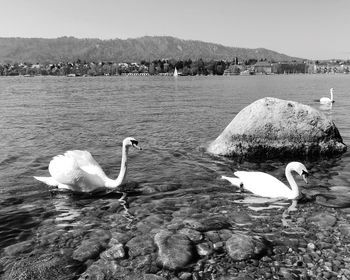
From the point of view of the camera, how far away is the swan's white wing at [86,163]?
12031 mm

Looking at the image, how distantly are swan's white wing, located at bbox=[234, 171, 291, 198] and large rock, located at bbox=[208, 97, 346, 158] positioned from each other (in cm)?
415

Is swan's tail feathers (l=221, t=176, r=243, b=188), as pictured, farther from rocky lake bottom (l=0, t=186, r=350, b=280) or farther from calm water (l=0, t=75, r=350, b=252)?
rocky lake bottom (l=0, t=186, r=350, b=280)

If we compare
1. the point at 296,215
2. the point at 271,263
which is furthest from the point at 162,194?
the point at 271,263

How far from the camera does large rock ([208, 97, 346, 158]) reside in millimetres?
15891

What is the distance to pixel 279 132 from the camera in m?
15.9

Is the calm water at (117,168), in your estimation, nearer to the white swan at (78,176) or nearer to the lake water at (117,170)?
the lake water at (117,170)

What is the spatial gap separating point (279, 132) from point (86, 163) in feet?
26.0

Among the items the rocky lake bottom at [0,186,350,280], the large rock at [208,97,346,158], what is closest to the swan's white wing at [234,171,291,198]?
the rocky lake bottom at [0,186,350,280]

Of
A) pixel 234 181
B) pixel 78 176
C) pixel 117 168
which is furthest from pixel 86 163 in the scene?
pixel 234 181

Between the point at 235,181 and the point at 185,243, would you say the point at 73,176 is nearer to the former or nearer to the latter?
the point at 185,243

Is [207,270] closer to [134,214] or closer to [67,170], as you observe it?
[134,214]

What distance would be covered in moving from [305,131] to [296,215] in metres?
6.82

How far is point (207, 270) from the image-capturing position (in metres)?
7.25

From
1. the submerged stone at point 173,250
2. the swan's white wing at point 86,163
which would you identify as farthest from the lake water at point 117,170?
the submerged stone at point 173,250
